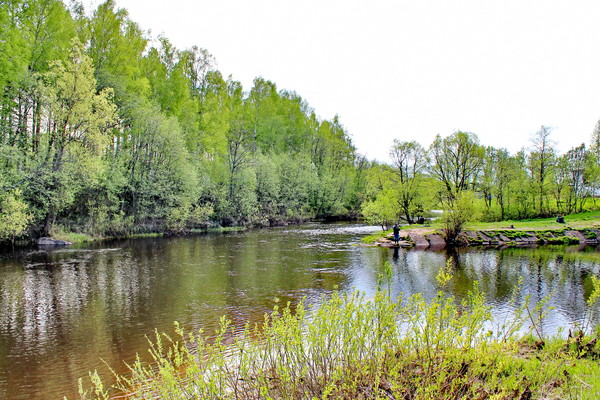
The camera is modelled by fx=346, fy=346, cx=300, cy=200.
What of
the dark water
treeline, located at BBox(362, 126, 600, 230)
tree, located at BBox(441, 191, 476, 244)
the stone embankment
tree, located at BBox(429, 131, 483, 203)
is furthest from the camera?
tree, located at BBox(429, 131, 483, 203)

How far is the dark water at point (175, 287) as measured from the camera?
8.44 metres

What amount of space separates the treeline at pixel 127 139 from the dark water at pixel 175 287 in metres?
6.85

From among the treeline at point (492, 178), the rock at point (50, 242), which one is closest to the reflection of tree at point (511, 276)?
the treeline at point (492, 178)

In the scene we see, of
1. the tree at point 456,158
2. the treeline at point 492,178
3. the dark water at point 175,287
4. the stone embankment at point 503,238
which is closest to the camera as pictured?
the dark water at point 175,287

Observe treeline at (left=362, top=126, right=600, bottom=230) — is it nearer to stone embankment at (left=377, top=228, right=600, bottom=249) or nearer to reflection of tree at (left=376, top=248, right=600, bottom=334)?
stone embankment at (left=377, top=228, right=600, bottom=249)

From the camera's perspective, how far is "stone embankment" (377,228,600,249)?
92.9 feet

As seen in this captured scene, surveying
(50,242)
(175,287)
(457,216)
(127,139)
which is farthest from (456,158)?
(50,242)

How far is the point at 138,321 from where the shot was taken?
10719 mm

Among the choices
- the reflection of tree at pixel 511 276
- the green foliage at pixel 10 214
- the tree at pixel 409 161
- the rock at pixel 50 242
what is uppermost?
the tree at pixel 409 161

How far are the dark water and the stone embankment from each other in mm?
3113

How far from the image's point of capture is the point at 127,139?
39562 millimetres

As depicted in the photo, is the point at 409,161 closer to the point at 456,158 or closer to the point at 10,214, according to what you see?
the point at 456,158

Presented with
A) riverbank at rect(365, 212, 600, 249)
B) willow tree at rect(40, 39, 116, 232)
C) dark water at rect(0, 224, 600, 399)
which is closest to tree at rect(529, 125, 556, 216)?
riverbank at rect(365, 212, 600, 249)

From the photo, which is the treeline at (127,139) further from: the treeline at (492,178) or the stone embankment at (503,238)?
the stone embankment at (503,238)
